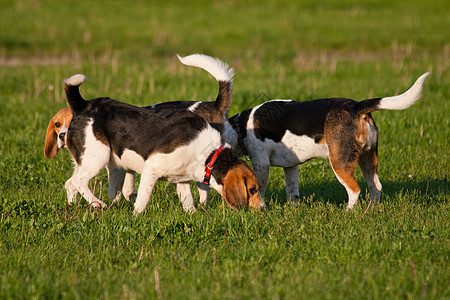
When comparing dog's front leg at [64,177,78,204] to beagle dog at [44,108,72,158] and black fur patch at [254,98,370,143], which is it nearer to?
beagle dog at [44,108,72,158]

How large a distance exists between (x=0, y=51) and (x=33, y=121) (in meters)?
10.4

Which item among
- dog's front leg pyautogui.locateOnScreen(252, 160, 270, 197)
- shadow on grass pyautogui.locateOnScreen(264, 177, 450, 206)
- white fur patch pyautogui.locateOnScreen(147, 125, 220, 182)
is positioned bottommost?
shadow on grass pyautogui.locateOnScreen(264, 177, 450, 206)

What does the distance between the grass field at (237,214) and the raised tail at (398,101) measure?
3.73ft

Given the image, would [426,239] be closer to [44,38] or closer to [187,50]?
[187,50]

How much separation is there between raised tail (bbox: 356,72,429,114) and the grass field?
1135 millimetres

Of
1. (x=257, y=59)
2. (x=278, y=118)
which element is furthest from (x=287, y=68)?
(x=278, y=118)

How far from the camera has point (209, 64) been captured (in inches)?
279

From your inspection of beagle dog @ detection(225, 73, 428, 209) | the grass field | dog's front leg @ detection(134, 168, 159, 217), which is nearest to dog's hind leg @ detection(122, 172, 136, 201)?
the grass field

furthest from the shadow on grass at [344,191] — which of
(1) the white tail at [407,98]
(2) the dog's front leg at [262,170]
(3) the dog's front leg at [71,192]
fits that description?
(3) the dog's front leg at [71,192]

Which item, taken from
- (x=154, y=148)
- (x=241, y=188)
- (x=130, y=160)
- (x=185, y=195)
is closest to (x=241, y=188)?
(x=241, y=188)

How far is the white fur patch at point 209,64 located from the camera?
7.03 m

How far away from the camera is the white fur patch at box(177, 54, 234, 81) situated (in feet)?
23.1

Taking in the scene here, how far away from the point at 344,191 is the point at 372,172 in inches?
36.3

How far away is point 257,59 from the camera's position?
1700 centimetres
